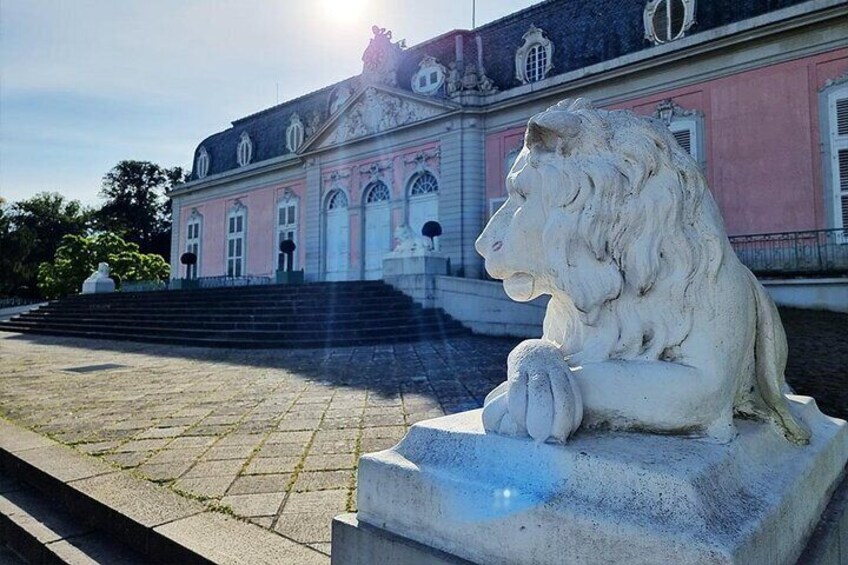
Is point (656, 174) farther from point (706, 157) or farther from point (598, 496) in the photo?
point (706, 157)

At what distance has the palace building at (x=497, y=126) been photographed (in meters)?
11.8

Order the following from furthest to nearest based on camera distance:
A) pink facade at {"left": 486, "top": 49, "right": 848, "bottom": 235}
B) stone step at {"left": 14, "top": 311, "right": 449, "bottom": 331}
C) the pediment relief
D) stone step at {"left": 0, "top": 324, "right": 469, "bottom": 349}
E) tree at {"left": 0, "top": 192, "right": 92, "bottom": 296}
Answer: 1. tree at {"left": 0, "top": 192, "right": 92, "bottom": 296}
2. the pediment relief
3. pink facade at {"left": 486, "top": 49, "right": 848, "bottom": 235}
4. stone step at {"left": 14, "top": 311, "right": 449, "bottom": 331}
5. stone step at {"left": 0, "top": 324, "right": 469, "bottom": 349}

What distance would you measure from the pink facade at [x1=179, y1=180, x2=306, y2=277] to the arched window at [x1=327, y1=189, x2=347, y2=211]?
167cm

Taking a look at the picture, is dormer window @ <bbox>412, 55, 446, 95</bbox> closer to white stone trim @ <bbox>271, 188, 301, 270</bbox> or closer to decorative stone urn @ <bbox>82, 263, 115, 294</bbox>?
white stone trim @ <bbox>271, 188, 301, 270</bbox>

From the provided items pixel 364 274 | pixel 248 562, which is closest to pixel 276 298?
pixel 364 274

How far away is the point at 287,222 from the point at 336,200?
3158 millimetres

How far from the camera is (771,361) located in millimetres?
1385

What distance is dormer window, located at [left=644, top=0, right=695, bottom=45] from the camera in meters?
13.2

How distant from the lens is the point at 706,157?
13.0 metres

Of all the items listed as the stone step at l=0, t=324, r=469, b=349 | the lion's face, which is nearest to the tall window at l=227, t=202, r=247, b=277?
the stone step at l=0, t=324, r=469, b=349

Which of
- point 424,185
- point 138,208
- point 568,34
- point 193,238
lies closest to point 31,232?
point 138,208

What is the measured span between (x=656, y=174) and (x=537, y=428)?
68cm

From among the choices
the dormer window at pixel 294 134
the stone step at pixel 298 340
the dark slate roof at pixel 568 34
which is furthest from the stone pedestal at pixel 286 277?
the stone step at pixel 298 340

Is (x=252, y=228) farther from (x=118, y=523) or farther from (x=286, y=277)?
(x=118, y=523)
